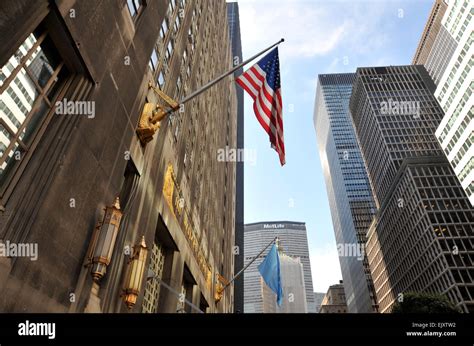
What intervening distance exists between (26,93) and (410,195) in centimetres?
11029

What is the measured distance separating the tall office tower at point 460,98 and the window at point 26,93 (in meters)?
85.0

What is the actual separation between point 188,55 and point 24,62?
62.8ft

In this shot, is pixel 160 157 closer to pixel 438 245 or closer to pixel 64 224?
pixel 64 224

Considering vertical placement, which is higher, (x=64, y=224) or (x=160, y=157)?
(x=160, y=157)

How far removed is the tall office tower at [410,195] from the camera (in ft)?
279

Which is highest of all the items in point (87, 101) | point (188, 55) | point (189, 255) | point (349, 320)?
point (188, 55)

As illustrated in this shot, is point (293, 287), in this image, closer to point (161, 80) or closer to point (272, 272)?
point (272, 272)

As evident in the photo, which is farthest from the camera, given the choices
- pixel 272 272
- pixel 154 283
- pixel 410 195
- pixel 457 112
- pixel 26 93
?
pixel 410 195

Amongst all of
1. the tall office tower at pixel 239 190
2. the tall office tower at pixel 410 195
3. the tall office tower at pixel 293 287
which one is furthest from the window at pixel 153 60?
the tall office tower at pixel 293 287

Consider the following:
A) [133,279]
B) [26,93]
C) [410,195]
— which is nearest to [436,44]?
[410,195]

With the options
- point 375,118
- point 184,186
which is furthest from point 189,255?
point 375,118

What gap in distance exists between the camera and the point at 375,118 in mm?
134125

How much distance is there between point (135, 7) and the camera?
1492 centimetres

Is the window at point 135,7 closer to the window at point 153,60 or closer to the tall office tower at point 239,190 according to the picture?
the window at point 153,60
